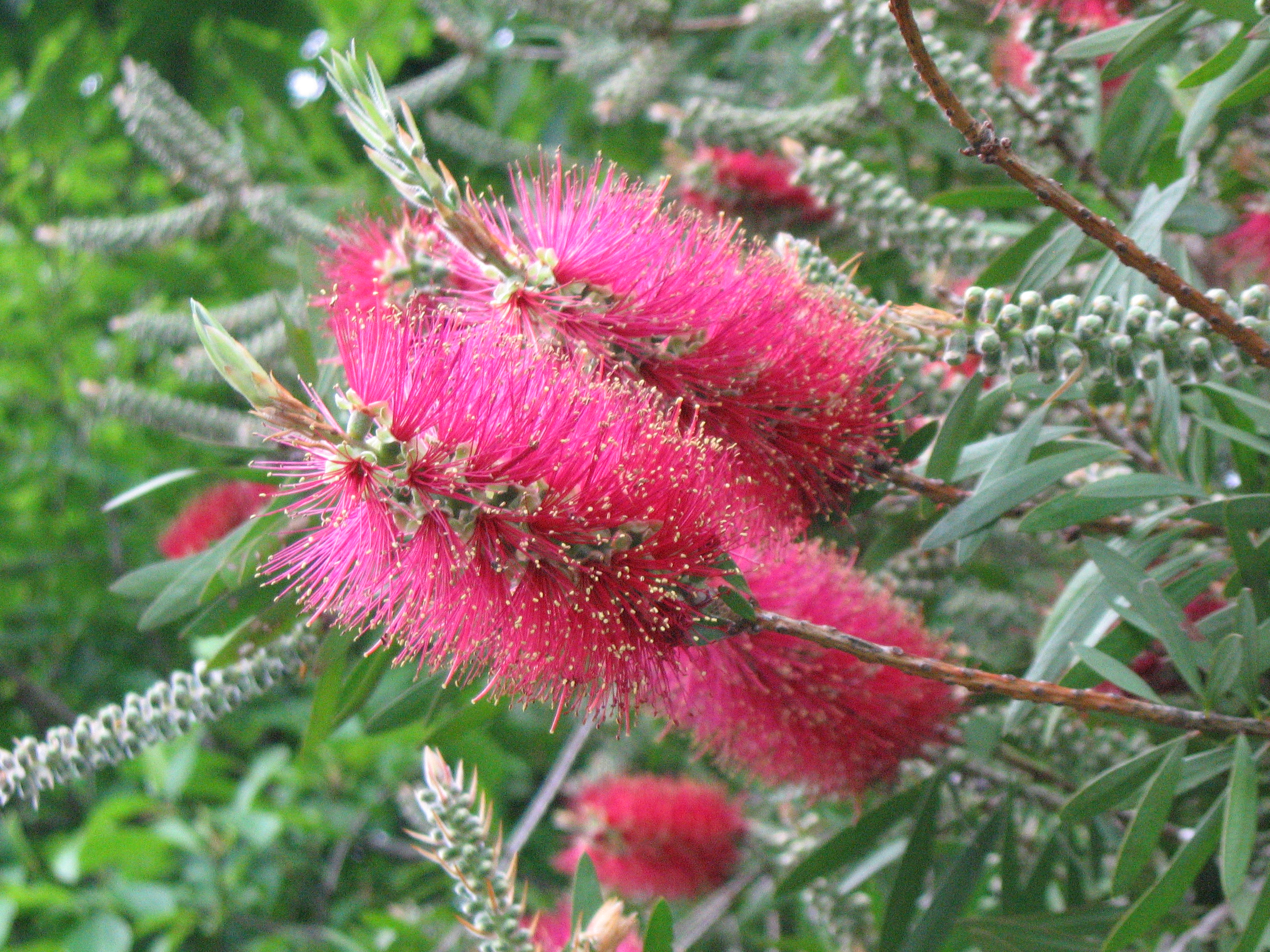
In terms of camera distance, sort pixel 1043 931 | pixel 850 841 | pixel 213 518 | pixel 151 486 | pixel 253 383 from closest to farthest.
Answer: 1. pixel 253 383
2. pixel 1043 931
3. pixel 151 486
4. pixel 850 841
5. pixel 213 518

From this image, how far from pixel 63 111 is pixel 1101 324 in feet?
9.65

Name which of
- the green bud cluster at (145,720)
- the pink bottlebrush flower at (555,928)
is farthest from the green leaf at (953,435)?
the pink bottlebrush flower at (555,928)

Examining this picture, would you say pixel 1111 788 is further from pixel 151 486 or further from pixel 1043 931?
pixel 151 486

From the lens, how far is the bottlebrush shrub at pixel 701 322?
1060mm

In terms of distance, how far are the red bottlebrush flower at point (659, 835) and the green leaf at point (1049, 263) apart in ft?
4.48

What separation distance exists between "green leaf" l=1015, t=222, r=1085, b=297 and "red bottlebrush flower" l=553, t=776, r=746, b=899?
1367mm

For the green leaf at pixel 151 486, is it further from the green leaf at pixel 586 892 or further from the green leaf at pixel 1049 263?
the green leaf at pixel 1049 263

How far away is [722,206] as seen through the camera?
2.26 m

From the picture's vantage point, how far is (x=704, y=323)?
106 cm

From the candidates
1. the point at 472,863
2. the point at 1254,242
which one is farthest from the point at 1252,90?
the point at 472,863

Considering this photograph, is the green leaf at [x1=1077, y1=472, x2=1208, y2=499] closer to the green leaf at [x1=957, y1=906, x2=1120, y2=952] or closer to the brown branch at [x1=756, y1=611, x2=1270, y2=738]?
the brown branch at [x1=756, y1=611, x2=1270, y2=738]

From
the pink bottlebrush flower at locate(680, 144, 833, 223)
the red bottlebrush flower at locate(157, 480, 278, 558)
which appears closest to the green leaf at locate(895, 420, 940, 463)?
the pink bottlebrush flower at locate(680, 144, 833, 223)

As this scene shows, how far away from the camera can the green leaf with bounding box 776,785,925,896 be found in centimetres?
145

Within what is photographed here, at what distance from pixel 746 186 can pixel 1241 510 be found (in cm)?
140
